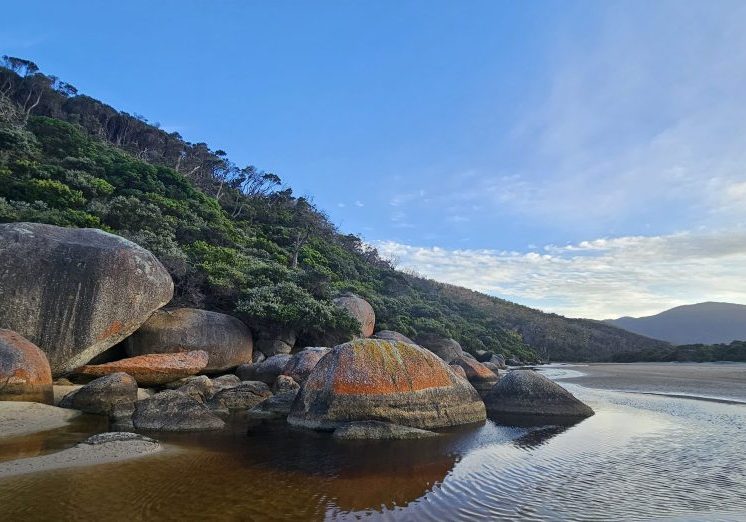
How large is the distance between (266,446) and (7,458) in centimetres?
435

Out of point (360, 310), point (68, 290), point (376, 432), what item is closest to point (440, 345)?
point (360, 310)

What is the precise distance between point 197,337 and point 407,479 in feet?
41.8

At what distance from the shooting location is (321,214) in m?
61.7

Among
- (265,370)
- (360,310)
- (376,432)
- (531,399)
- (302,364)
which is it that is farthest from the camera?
(360,310)

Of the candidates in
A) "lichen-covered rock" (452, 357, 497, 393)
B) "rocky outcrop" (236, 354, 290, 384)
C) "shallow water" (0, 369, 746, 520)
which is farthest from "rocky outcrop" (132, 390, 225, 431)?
"lichen-covered rock" (452, 357, 497, 393)

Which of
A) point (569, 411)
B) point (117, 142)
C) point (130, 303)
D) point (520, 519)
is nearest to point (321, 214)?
point (117, 142)

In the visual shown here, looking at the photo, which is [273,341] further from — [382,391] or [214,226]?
[214,226]

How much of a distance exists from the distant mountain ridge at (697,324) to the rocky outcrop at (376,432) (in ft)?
266

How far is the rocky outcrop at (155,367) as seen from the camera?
46.9 ft

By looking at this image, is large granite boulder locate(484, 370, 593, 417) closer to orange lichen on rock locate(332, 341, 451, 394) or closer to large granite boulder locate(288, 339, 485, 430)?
large granite boulder locate(288, 339, 485, 430)

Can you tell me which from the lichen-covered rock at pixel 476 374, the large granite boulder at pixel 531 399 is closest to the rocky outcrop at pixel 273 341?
the lichen-covered rock at pixel 476 374

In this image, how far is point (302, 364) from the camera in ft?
53.7

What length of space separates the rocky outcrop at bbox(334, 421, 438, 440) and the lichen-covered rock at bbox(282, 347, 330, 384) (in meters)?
5.98

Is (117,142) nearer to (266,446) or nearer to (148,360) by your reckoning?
(148,360)
